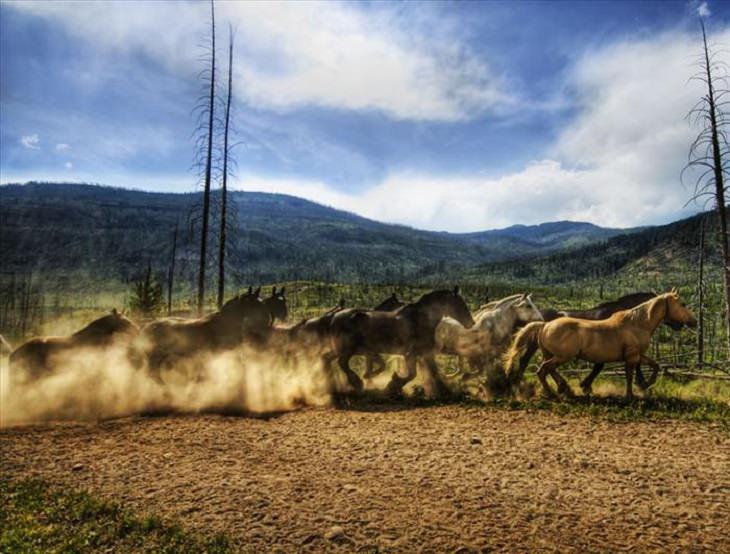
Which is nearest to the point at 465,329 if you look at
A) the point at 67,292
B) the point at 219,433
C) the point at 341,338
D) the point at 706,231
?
the point at 341,338

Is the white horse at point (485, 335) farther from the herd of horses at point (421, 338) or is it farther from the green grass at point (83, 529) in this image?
the green grass at point (83, 529)

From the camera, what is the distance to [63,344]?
12.6 metres

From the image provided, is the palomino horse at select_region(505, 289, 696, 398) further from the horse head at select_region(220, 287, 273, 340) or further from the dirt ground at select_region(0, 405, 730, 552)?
the horse head at select_region(220, 287, 273, 340)

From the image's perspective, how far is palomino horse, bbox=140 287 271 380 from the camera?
1330 centimetres

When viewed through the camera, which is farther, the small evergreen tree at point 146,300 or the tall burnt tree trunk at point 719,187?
the small evergreen tree at point 146,300

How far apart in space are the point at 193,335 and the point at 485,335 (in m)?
8.33

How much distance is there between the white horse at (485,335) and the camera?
13.0 m

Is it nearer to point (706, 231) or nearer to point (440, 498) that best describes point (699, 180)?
point (706, 231)

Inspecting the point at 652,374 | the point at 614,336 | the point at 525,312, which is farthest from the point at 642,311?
the point at 525,312

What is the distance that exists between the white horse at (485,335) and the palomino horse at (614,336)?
149cm

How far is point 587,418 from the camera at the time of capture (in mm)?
9938

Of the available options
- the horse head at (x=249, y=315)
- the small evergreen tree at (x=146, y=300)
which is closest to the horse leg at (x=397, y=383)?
A: the horse head at (x=249, y=315)

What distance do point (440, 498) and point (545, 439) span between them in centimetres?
321

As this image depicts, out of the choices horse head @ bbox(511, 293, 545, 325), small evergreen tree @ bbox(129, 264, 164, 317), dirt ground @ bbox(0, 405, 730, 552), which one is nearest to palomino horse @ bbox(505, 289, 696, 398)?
horse head @ bbox(511, 293, 545, 325)
